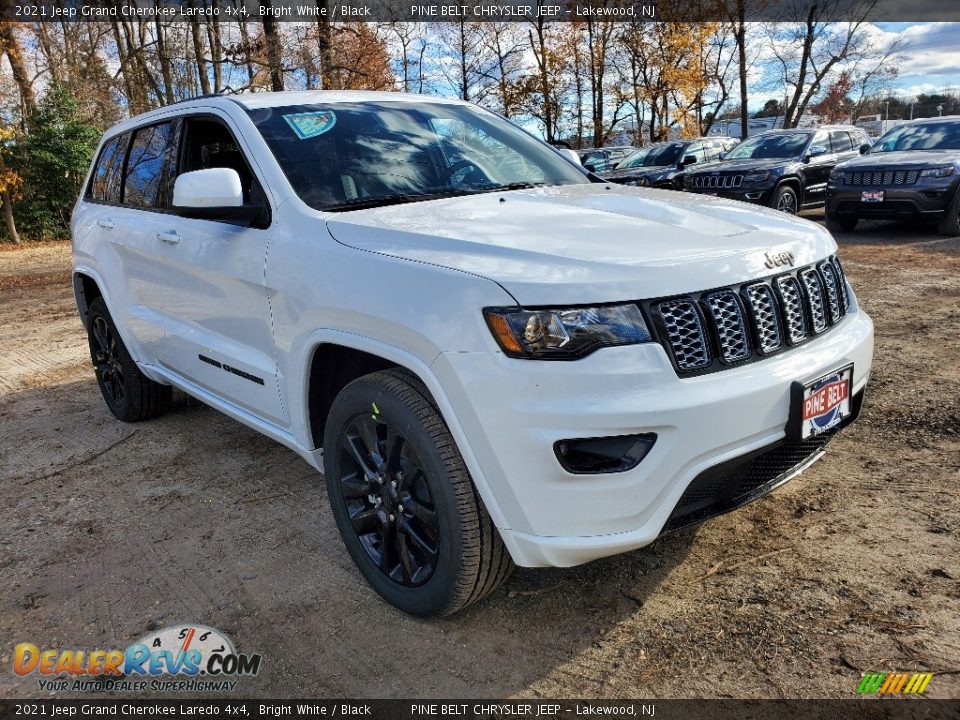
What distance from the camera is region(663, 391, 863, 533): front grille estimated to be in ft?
7.30

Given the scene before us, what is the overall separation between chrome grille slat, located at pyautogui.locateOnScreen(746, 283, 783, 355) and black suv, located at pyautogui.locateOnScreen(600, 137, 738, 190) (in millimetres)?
12050

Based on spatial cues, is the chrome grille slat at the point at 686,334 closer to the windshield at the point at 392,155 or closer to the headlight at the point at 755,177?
the windshield at the point at 392,155

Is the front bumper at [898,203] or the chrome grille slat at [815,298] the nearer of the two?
the chrome grille slat at [815,298]

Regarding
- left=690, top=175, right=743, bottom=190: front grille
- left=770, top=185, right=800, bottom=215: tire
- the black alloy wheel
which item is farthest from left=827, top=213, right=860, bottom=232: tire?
the black alloy wheel

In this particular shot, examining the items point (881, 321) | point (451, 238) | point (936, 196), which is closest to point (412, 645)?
point (451, 238)

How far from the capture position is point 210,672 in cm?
250

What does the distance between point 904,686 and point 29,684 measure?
273 centimetres

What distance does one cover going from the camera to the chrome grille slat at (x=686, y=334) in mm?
2184

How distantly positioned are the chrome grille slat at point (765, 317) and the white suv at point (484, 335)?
→ 0.01 metres

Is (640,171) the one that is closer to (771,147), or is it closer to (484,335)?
(771,147)

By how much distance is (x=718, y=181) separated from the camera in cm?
1231

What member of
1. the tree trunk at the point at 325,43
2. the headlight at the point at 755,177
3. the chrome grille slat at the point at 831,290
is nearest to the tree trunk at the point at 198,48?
the tree trunk at the point at 325,43

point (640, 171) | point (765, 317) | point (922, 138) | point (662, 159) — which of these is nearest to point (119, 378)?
point (765, 317)

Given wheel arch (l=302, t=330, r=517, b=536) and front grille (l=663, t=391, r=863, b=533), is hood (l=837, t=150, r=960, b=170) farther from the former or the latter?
wheel arch (l=302, t=330, r=517, b=536)
